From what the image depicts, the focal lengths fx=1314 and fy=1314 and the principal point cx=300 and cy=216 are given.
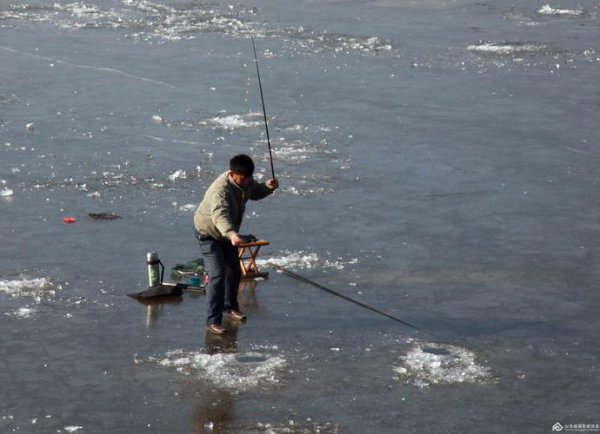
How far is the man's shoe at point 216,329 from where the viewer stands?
33.5 feet

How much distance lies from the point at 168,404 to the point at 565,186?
23.2 ft

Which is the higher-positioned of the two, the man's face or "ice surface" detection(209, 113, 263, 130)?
the man's face

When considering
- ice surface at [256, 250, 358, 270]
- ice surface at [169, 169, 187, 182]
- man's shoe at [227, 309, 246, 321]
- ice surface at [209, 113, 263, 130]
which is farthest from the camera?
ice surface at [209, 113, 263, 130]

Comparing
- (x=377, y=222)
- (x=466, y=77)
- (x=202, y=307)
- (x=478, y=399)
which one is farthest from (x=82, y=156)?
(x=478, y=399)

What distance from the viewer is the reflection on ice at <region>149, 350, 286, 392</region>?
9.23 meters

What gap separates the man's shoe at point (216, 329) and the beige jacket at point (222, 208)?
0.70 meters

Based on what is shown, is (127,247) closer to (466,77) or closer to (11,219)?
(11,219)

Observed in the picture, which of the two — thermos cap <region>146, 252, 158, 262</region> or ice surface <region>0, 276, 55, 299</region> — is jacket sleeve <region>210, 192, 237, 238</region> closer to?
thermos cap <region>146, 252, 158, 262</region>

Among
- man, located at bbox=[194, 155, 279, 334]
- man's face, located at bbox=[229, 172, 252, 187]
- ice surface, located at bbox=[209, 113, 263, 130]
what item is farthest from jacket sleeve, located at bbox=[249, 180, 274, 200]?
ice surface, located at bbox=[209, 113, 263, 130]

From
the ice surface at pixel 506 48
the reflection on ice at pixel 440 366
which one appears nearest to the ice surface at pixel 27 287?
the reflection on ice at pixel 440 366

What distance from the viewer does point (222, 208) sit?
33.2ft

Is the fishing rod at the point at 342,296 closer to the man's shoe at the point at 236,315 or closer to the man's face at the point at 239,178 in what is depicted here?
the man's shoe at the point at 236,315

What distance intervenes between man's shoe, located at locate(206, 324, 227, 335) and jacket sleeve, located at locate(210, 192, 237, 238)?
2.54 feet

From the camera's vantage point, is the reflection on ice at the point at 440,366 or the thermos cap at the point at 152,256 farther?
the thermos cap at the point at 152,256
